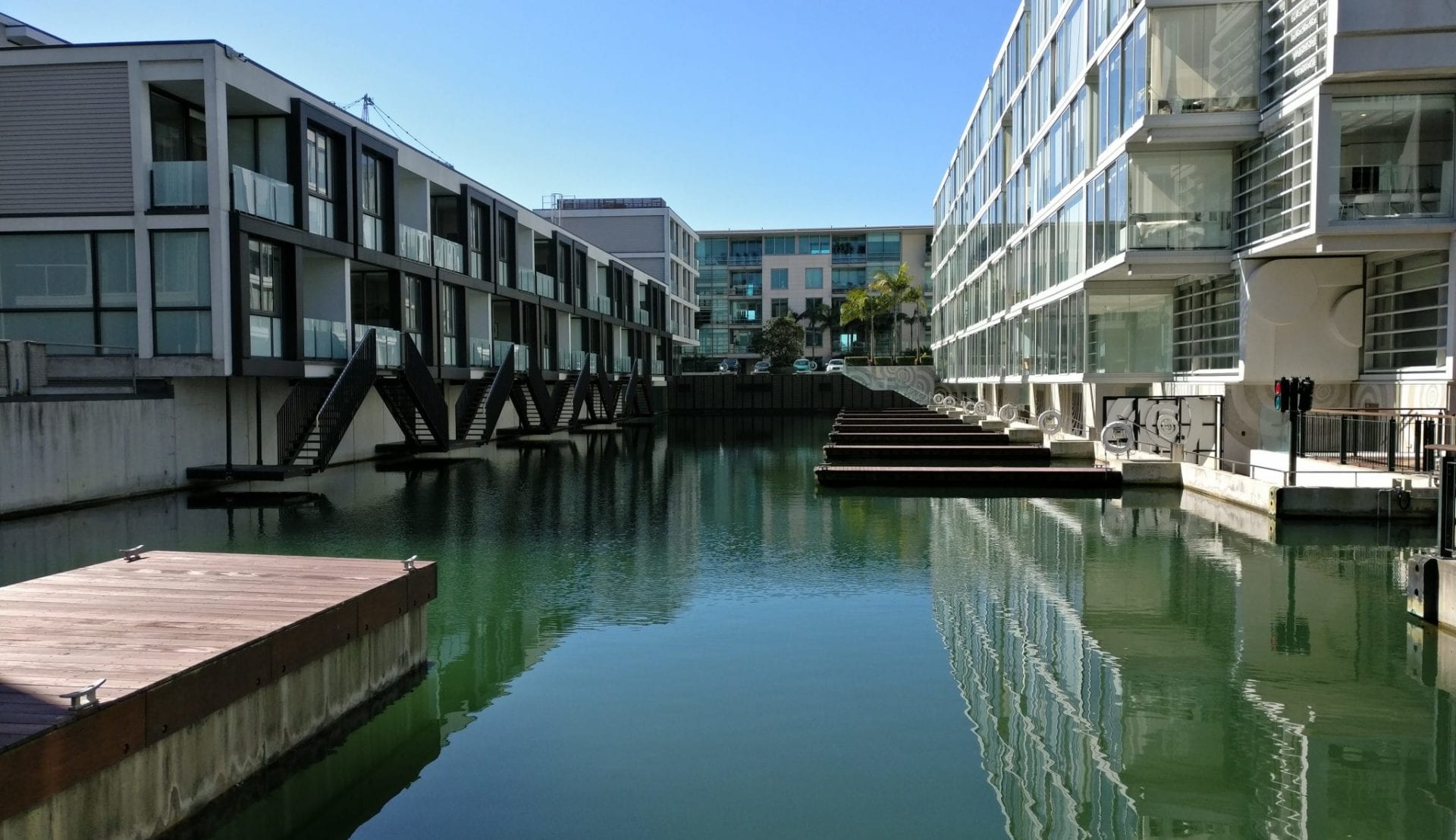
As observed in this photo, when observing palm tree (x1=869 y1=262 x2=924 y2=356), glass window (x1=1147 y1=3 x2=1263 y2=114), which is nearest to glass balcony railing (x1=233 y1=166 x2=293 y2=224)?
glass window (x1=1147 y1=3 x2=1263 y2=114)

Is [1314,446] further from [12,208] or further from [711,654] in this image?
[12,208]

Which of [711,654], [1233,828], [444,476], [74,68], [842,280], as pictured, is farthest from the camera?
[842,280]

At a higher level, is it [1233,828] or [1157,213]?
[1157,213]

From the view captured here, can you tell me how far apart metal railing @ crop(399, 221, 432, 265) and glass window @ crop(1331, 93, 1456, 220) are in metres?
22.8

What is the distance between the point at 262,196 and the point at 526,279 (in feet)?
60.1

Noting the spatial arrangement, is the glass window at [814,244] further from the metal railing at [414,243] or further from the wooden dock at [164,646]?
the wooden dock at [164,646]

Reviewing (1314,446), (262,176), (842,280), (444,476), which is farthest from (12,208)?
(842,280)

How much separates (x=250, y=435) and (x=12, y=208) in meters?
6.41

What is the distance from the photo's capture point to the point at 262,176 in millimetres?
23188

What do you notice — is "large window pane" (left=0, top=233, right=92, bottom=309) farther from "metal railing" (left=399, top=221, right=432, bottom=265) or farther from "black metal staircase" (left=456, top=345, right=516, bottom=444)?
"black metal staircase" (left=456, top=345, right=516, bottom=444)

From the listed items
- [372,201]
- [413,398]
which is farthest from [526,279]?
[413,398]

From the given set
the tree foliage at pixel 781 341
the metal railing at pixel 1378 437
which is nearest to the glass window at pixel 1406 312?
the metal railing at pixel 1378 437

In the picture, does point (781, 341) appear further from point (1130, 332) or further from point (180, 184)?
point (180, 184)

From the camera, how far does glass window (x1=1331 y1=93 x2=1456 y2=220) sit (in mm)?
19234
